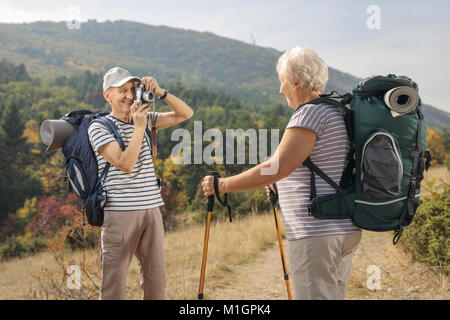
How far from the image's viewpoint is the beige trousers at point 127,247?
2.27 meters

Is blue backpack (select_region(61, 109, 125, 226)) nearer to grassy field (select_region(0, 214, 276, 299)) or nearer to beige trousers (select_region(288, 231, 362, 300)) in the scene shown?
beige trousers (select_region(288, 231, 362, 300))

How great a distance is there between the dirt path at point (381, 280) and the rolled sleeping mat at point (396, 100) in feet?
10.5

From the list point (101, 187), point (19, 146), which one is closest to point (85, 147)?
point (101, 187)

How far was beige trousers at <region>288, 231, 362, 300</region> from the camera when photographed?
176 centimetres

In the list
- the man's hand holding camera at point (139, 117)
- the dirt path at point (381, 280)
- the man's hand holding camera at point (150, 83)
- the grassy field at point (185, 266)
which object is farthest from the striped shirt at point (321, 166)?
the dirt path at point (381, 280)

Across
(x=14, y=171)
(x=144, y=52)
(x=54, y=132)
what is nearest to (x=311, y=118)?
(x=54, y=132)

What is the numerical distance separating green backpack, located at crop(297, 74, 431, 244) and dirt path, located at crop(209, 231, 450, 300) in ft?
9.80

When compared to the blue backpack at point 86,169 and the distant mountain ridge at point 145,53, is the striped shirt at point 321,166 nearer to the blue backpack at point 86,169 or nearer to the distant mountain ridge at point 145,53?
the blue backpack at point 86,169

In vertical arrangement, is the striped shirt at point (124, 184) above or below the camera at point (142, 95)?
below

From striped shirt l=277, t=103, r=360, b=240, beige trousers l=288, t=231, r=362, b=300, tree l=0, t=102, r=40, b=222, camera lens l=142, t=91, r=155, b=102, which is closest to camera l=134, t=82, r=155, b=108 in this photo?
camera lens l=142, t=91, r=155, b=102

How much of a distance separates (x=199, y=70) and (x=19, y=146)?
4024 inches

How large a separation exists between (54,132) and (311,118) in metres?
1.42

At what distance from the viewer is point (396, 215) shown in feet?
5.82

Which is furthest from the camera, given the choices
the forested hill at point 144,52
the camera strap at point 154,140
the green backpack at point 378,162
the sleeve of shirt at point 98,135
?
the forested hill at point 144,52
